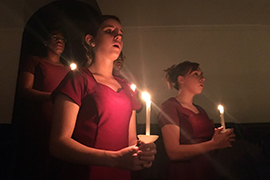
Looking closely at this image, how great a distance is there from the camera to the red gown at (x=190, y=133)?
57.2 inches

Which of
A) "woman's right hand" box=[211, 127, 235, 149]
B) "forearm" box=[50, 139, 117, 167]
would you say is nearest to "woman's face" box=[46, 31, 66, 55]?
"forearm" box=[50, 139, 117, 167]

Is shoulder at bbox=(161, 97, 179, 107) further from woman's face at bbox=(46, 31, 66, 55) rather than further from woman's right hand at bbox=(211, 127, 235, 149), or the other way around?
woman's face at bbox=(46, 31, 66, 55)

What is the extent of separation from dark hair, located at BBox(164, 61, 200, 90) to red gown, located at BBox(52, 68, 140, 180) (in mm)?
625

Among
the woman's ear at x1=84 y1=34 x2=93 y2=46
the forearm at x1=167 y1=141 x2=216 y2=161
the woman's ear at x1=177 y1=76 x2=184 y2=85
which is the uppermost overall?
the woman's ear at x1=84 y1=34 x2=93 y2=46

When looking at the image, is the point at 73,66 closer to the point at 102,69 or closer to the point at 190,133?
the point at 102,69

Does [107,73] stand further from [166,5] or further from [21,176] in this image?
[166,5]

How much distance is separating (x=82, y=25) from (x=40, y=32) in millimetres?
330

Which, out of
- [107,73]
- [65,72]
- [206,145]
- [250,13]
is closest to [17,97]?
[65,72]

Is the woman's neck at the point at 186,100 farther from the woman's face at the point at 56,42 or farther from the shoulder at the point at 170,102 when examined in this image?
the woman's face at the point at 56,42

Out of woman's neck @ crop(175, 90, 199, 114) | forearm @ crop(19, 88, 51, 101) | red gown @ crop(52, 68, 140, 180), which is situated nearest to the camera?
red gown @ crop(52, 68, 140, 180)

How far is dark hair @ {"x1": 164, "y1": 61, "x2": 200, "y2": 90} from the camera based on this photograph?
185 cm

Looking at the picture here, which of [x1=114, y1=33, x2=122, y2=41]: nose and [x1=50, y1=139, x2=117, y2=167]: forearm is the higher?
[x1=114, y1=33, x2=122, y2=41]: nose

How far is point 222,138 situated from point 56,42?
1.51 m

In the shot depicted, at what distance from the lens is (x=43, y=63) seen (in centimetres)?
150
